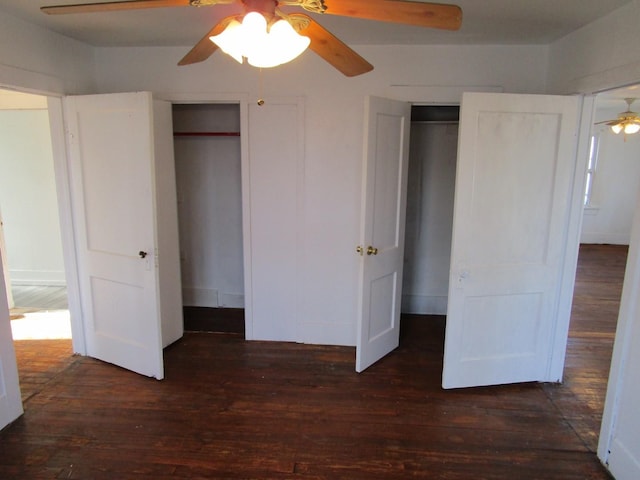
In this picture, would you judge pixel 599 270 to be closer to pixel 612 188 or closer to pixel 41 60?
pixel 612 188

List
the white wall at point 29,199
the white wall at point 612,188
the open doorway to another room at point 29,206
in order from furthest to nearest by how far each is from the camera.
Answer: the white wall at point 612,188
the white wall at point 29,199
the open doorway to another room at point 29,206

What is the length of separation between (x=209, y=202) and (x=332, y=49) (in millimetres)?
3003

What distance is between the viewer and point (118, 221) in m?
2.96

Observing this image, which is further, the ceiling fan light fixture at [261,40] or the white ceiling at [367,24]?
the white ceiling at [367,24]

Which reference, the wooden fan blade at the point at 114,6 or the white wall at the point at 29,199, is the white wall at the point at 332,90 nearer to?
the wooden fan blade at the point at 114,6

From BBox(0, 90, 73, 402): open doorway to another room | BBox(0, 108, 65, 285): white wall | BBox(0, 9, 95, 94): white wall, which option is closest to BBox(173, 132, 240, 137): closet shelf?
BBox(0, 9, 95, 94): white wall

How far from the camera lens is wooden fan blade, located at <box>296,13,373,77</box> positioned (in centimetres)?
154

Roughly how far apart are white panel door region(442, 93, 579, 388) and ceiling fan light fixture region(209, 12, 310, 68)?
61.9 inches

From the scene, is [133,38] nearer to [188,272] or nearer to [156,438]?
[188,272]

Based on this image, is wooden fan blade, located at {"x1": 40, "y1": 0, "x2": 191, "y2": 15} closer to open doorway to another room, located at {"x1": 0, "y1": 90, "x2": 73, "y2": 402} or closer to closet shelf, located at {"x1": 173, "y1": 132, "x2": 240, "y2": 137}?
closet shelf, located at {"x1": 173, "y1": 132, "x2": 240, "y2": 137}

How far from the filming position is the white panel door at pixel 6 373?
2.46 metres

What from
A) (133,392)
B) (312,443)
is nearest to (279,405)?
(312,443)

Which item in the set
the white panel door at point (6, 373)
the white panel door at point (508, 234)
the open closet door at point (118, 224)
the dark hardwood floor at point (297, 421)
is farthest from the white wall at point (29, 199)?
the white panel door at point (508, 234)

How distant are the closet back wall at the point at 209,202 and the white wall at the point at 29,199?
1.79 metres
